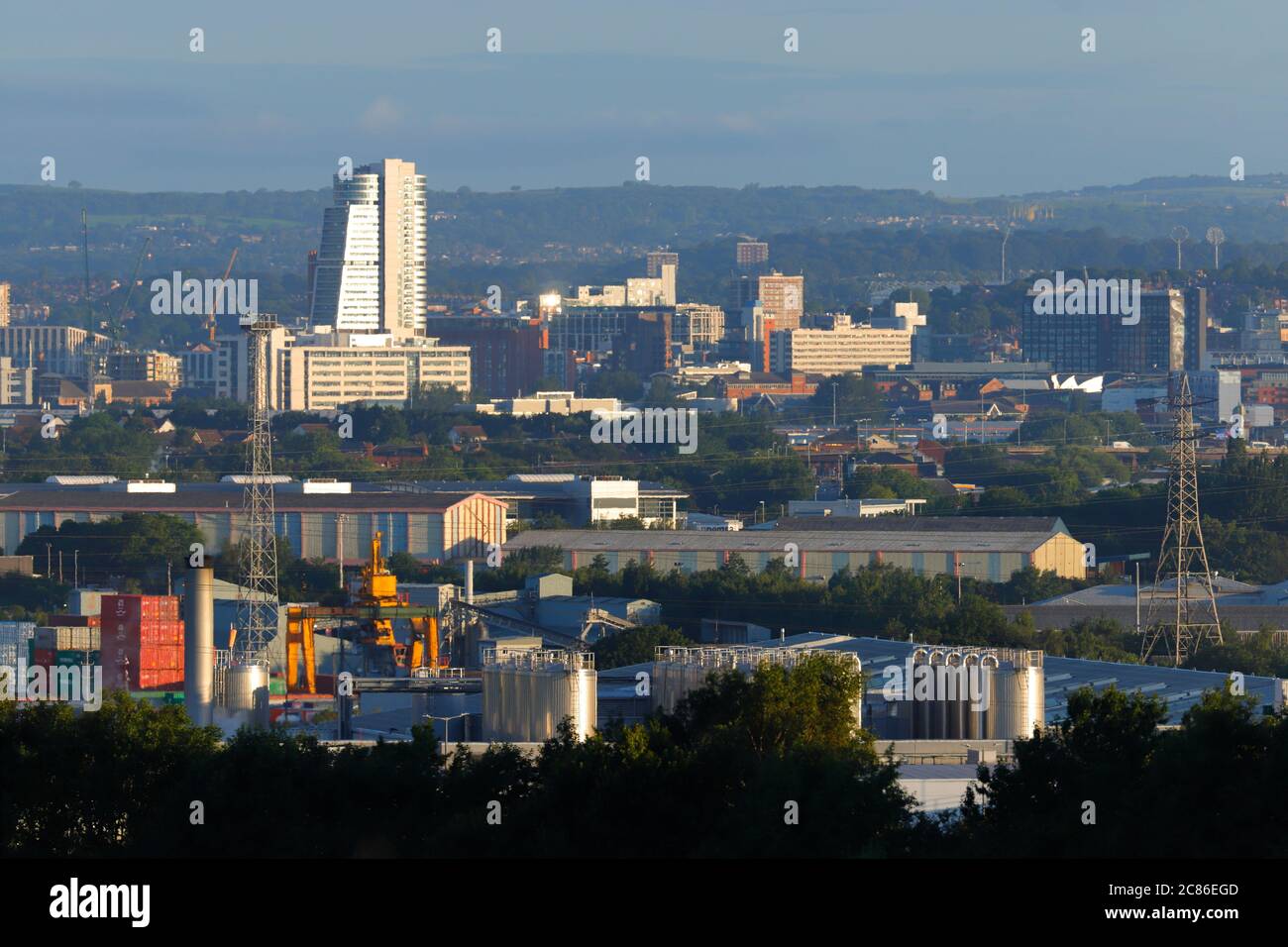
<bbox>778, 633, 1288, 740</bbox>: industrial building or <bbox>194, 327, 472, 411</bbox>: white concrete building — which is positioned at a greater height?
<bbox>194, 327, 472, 411</bbox>: white concrete building

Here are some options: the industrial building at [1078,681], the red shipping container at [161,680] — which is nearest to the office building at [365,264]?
the red shipping container at [161,680]

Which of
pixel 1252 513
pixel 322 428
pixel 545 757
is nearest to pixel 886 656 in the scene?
pixel 545 757

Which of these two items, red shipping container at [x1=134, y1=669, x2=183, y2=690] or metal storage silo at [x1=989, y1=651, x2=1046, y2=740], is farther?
red shipping container at [x1=134, y1=669, x2=183, y2=690]

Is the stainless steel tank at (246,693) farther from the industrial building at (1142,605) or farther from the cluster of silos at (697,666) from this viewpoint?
the industrial building at (1142,605)

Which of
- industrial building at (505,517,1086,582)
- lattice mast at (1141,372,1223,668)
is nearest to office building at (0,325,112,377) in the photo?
industrial building at (505,517,1086,582)

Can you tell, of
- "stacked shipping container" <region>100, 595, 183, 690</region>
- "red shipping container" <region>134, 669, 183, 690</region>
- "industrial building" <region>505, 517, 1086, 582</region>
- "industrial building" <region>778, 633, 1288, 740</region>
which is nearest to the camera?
"industrial building" <region>778, 633, 1288, 740</region>

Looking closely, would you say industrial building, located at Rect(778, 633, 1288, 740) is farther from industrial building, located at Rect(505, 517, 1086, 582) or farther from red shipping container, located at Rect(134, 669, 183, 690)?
industrial building, located at Rect(505, 517, 1086, 582)
